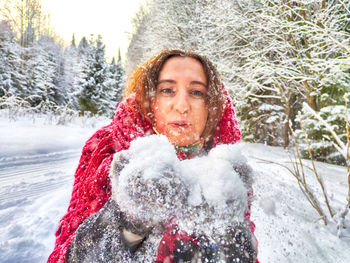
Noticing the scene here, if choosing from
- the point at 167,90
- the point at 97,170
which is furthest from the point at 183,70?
the point at 97,170

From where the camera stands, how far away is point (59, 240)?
0.82 meters

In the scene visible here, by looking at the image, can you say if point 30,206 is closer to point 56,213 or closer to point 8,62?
point 56,213

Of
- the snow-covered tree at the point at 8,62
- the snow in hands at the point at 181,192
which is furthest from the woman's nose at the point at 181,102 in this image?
the snow-covered tree at the point at 8,62

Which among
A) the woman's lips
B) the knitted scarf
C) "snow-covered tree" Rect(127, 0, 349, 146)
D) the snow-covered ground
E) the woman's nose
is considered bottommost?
the snow-covered ground

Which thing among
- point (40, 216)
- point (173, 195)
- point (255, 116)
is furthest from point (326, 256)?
point (255, 116)

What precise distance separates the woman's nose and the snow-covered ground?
0.48 m

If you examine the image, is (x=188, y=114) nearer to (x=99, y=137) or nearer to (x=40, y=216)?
(x=99, y=137)

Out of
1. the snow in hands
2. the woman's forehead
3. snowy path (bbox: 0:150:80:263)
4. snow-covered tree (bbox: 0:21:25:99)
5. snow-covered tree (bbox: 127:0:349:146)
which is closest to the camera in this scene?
the snow in hands

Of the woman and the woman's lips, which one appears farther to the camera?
the woman's lips

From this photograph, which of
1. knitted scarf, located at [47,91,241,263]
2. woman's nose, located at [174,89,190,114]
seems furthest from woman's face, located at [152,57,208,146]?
knitted scarf, located at [47,91,241,263]

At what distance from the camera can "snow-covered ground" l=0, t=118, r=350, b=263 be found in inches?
48.8

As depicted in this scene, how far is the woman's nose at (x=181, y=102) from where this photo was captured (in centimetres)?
86

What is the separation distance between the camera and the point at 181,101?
87cm

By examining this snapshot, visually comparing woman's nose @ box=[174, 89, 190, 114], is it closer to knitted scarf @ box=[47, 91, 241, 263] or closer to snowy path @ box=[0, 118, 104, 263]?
knitted scarf @ box=[47, 91, 241, 263]
